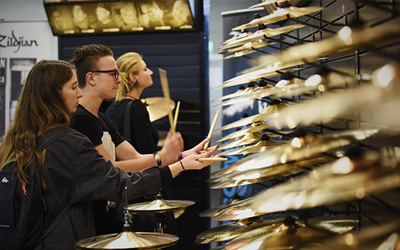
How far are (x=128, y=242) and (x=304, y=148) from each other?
0.70 metres

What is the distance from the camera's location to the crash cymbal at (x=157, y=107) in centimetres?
374

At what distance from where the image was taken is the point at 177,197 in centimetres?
387

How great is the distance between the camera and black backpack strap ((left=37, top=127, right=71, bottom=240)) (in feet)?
5.09

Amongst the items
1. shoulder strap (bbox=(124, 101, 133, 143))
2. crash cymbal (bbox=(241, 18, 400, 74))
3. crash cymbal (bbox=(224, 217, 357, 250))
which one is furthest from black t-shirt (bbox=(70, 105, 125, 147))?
crash cymbal (bbox=(241, 18, 400, 74))

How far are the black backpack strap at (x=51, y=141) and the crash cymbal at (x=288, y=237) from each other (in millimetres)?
856

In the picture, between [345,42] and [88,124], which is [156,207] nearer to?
[88,124]

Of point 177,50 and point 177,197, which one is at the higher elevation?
point 177,50

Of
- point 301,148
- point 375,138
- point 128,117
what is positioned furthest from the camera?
point 128,117

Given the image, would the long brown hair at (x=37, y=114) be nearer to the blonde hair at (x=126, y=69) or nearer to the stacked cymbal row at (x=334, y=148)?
the stacked cymbal row at (x=334, y=148)

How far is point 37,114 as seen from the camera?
164cm

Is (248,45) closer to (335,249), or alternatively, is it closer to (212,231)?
(212,231)

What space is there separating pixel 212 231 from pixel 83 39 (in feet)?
10.4

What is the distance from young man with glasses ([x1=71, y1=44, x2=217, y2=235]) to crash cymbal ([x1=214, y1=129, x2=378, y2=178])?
35.5 inches

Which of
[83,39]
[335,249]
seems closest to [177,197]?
[83,39]
